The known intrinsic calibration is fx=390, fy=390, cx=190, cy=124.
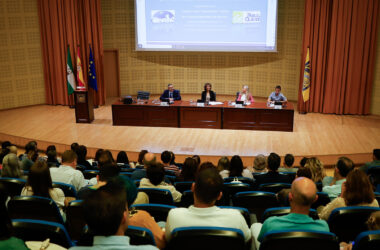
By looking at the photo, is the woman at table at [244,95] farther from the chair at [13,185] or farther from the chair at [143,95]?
the chair at [13,185]

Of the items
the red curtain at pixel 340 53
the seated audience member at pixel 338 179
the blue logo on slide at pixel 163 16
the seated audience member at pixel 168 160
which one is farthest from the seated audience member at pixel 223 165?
the blue logo on slide at pixel 163 16

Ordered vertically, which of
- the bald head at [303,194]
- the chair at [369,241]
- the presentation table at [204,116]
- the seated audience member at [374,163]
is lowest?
the presentation table at [204,116]

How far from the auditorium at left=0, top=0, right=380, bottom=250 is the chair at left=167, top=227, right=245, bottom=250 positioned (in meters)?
0.63

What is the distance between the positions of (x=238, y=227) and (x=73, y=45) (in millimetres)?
10609

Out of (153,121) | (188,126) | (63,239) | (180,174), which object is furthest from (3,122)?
(63,239)

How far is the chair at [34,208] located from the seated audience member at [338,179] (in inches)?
104

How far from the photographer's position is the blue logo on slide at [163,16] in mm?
12188

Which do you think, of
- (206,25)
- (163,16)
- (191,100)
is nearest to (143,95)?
(191,100)

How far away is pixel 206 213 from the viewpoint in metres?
2.35

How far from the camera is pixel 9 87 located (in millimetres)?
11695

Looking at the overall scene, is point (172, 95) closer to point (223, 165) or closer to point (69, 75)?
point (69, 75)

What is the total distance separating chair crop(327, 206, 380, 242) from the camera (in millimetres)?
2912

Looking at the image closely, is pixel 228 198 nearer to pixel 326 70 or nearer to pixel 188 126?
pixel 188 126

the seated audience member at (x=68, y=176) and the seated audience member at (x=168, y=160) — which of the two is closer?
the seated audience member at (x=68, y=176)
